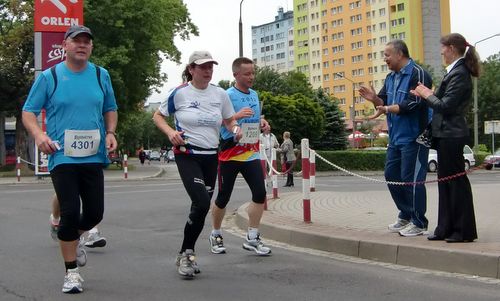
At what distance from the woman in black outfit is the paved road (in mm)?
800

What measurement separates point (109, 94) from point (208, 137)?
0.99 meters

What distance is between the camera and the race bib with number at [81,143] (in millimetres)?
4793

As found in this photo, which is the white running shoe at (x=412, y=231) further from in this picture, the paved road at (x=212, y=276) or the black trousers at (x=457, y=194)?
the paved road at (x=212, y=276)

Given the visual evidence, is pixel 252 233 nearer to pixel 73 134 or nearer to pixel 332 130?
pixel 73 134

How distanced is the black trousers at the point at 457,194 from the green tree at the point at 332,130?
112ft

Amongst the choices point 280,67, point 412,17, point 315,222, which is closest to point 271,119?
point 315,222

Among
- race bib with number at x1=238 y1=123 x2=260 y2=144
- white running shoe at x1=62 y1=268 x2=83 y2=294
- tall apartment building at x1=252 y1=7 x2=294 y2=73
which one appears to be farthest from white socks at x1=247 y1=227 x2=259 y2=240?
tall apartment building at x1=252 y1=7 x2=294 y2=73

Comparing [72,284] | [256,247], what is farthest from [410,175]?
[72,284]

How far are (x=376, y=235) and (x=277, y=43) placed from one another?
540 feet

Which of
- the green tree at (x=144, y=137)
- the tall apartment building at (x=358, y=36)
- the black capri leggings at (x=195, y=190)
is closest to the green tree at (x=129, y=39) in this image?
the black capri leggings at (x=195, y=190)

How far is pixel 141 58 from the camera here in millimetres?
33156

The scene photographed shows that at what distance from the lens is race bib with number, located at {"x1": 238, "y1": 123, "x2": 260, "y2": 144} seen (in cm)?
650

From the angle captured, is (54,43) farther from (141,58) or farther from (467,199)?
(467,199)

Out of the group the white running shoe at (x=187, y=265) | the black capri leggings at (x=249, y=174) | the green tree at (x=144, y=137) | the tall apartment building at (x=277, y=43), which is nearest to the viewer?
the white running shoe at (x=187, y=265)
